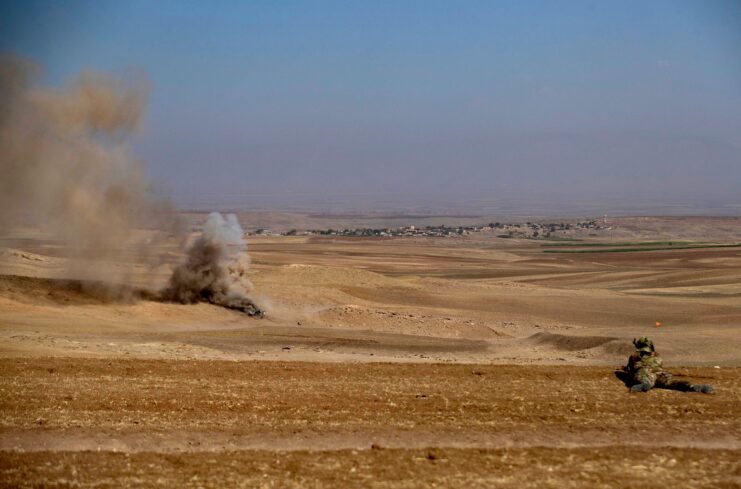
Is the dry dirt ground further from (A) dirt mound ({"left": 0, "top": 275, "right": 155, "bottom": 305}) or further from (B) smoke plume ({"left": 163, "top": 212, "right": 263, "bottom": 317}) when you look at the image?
(B) smoke plume ({"left": 163, "top": 212, "right": 263, "bottom": 317})

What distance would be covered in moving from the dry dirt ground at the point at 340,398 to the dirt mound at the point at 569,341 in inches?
3.7

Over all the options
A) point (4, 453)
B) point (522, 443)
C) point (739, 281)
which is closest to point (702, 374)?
point (522, 443)

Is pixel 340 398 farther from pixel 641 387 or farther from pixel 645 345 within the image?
pixel 645 345

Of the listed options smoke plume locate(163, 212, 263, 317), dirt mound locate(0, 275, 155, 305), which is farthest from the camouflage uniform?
dirt mound locate(0, 275, 155, 305)

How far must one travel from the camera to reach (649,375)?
14898mm

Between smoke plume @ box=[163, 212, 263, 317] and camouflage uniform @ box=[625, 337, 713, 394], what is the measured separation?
17.5 m

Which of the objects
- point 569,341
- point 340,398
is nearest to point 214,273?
point 569,341

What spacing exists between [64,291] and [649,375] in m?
20.9

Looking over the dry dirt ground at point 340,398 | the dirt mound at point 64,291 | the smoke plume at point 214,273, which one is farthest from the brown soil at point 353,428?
the smoke plume at point 214,273

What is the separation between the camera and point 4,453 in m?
10.2

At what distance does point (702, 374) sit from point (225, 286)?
19.6m

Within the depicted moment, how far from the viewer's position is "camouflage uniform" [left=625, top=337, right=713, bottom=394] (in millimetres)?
14336

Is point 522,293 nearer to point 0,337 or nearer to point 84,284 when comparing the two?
point 84,284

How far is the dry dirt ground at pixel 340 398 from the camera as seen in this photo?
32.2 feet
